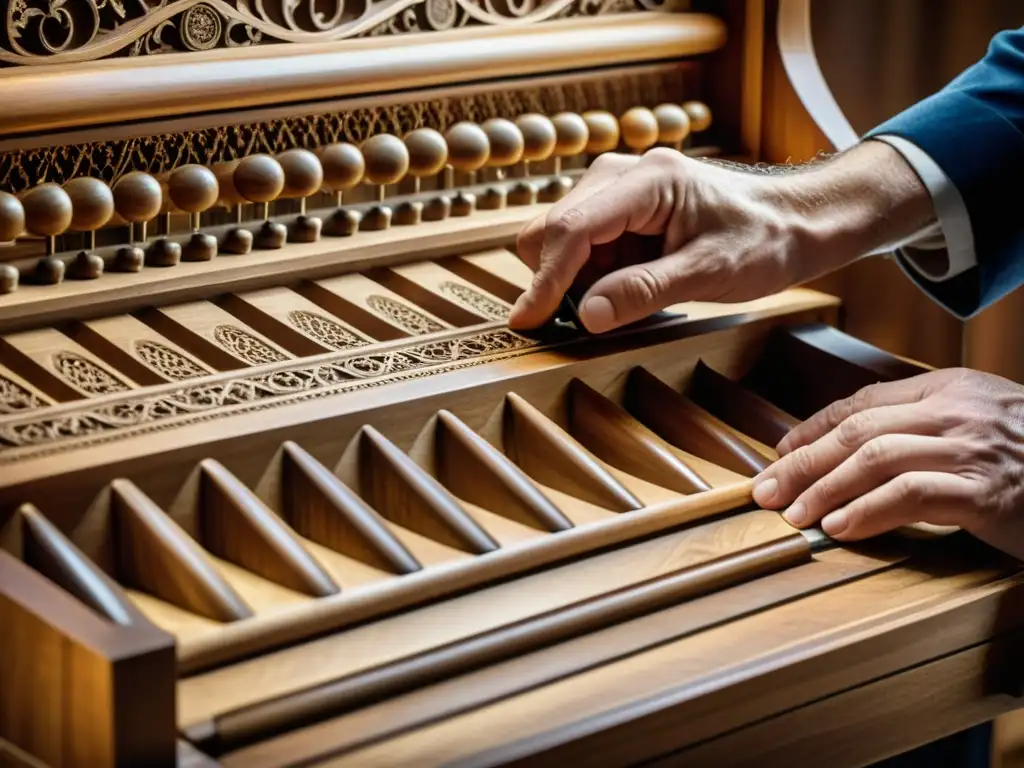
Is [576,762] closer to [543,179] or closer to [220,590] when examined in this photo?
[220,590]

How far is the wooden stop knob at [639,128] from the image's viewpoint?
1.74 metres

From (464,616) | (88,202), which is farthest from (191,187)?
(464,616)

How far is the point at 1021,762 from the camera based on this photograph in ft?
5.37

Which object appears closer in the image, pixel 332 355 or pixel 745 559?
pixel 745 559

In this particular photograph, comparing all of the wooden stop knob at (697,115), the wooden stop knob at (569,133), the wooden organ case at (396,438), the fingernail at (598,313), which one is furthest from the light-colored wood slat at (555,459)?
the wooden stop knob at (697,115)

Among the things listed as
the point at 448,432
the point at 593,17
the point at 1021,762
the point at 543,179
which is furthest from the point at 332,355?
the point at 1021,762

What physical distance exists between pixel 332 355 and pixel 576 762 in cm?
50

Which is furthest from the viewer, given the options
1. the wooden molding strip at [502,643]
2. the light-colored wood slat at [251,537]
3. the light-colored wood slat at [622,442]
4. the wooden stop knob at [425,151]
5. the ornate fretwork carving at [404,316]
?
the wooden stop knob at [425,151]

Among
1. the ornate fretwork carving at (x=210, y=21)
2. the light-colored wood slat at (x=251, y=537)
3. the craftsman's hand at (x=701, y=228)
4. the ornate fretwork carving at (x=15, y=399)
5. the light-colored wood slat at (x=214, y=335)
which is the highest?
the ornate fretwork carving at (x=210, y=21)

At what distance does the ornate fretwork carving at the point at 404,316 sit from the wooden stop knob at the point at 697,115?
50 cm

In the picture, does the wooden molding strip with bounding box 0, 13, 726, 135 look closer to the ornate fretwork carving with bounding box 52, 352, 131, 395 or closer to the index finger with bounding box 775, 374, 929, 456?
the ornate fretwork carving with bounding box 52, 352, 131, 395

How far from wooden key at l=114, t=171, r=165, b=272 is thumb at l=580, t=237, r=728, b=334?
1.33 feet

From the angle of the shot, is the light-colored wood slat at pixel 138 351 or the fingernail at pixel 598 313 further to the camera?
the fingernail at pixel 598 313

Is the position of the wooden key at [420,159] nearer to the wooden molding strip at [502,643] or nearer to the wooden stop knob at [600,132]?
the wooden stop knob at [600,132]
